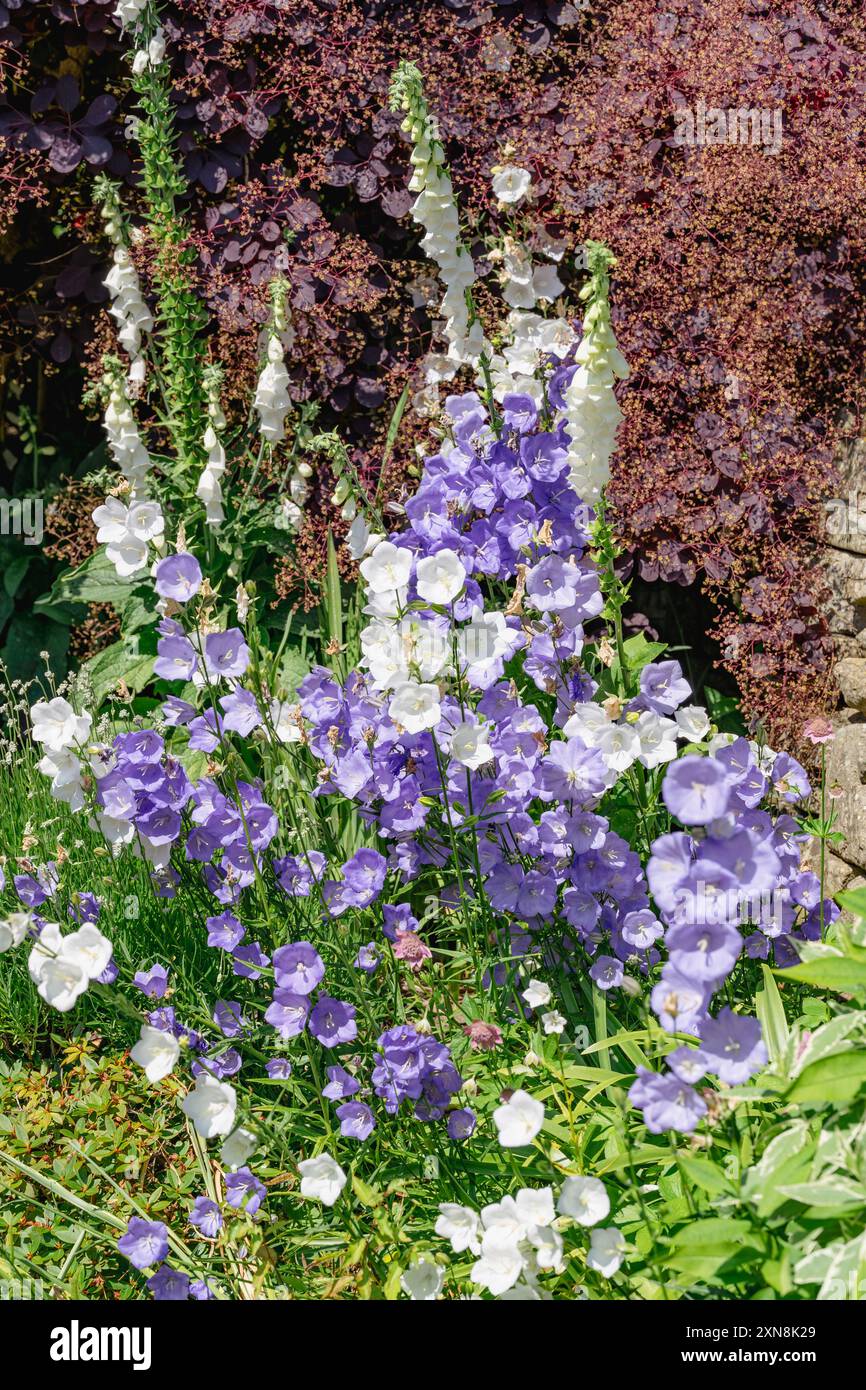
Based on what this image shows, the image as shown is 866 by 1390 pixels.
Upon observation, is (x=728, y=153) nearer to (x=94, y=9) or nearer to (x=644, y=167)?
(x=644, y=167)

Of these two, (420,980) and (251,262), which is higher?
(251,262)

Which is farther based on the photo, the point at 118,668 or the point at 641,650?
Answer: the point at 118,668

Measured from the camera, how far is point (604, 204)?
3.52m

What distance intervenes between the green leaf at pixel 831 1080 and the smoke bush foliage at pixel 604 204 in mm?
1877

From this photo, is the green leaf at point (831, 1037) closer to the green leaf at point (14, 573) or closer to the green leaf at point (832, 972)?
the green leaf at point (832, 972)

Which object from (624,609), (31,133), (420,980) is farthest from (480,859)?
(31,133)

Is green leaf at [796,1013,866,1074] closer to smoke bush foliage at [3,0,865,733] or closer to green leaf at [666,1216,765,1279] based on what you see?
green leaf at [666,1216,765,1279]

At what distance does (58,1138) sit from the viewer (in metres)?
2.46

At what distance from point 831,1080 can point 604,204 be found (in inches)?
108

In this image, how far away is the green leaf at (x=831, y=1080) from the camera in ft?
4.78

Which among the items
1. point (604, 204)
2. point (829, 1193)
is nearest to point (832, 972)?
point (829, 1193)

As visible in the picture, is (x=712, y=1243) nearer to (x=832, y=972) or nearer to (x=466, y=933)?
(x=832, y=972)

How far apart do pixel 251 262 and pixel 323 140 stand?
481 mm

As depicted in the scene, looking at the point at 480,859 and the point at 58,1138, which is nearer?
the point at 480,859
